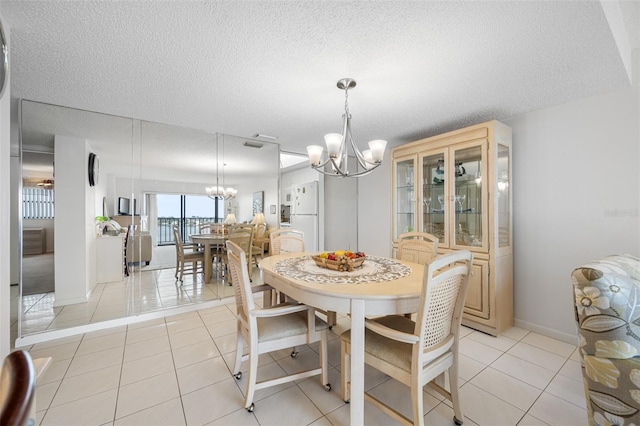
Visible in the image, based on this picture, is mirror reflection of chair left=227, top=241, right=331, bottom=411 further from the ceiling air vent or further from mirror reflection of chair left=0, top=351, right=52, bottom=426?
the ceiling air vent

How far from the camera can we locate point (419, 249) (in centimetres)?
251

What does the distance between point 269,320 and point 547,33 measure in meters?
2.46

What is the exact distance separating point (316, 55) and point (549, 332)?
327 centimetres

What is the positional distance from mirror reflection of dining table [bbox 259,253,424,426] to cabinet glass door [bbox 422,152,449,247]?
4.55 ft

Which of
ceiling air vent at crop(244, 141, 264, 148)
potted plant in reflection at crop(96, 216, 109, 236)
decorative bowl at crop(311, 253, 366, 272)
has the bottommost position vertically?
decorative bowl at crop(311, 253, 366, 272)

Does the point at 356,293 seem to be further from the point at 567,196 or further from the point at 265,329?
the point at 567,196

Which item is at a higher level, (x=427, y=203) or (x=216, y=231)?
(x=427, y=203)

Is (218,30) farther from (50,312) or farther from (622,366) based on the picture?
(50,312)

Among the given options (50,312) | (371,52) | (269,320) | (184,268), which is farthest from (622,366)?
(50,312)

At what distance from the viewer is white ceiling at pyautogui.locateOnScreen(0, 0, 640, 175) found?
4.48 feet

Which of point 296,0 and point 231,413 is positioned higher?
point 296,0

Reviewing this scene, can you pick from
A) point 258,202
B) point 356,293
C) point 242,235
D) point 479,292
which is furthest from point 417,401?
point 258,202

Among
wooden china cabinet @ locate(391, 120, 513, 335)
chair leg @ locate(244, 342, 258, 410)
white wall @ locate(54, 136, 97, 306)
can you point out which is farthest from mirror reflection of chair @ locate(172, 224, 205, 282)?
wooden china cabinet @ locate(391, 120, 513, 335)

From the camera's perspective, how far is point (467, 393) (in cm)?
173
